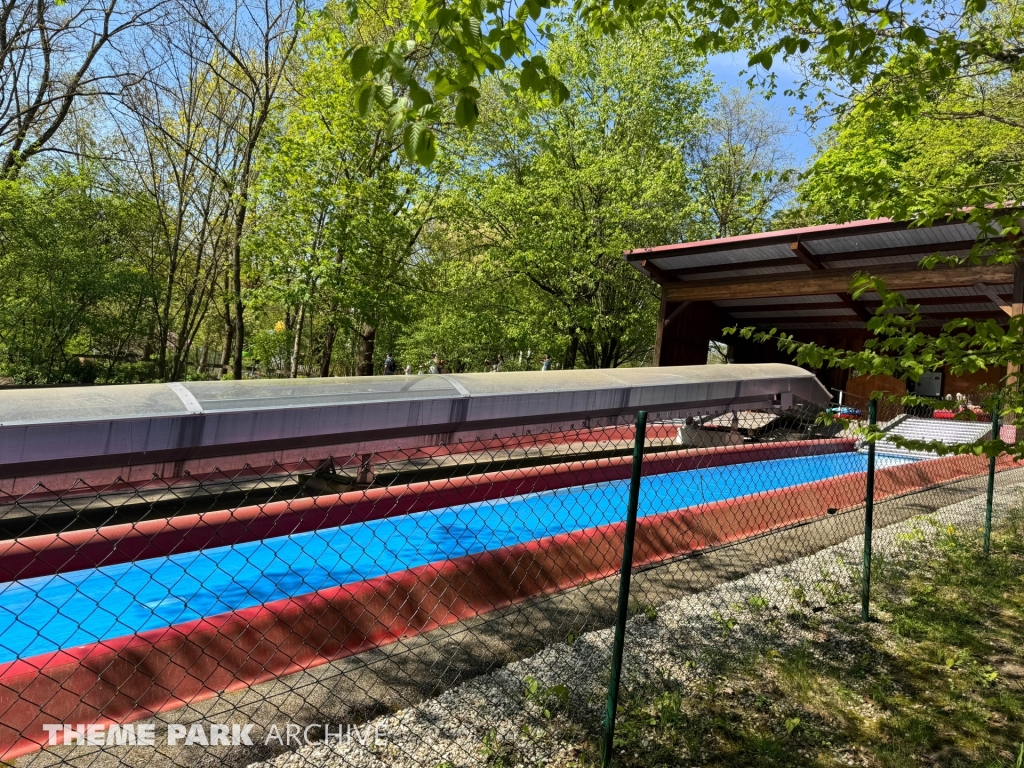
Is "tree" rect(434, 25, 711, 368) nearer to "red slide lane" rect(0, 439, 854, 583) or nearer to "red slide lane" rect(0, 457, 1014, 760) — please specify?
"red slide lane" rect(0, 439, 854, 583)

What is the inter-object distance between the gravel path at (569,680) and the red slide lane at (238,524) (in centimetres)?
123

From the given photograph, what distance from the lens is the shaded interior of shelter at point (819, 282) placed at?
13.5 metres

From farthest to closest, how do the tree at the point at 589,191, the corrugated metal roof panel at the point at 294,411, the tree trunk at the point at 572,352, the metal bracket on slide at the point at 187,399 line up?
the tree trunk at the point at 572,352, the tree at the point at 589,191, the metal bracket on slide at the point at 187,399, the corrugated metal roof panel at the point at 294,411

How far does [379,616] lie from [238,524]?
2370 mm

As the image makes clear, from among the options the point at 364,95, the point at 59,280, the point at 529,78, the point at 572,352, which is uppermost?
the point at 59,280

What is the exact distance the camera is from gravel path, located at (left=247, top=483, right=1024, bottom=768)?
2463mm

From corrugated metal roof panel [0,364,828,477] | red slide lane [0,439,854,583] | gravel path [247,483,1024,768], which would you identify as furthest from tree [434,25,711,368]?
gravel path [247,483,1024,768]

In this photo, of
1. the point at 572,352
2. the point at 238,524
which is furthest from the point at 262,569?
the point at 572,352

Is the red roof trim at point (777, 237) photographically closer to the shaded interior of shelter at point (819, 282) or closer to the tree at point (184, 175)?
the shaded interior of shelter at point (819, 282)

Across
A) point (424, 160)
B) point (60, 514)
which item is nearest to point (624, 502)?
point (60, 514)

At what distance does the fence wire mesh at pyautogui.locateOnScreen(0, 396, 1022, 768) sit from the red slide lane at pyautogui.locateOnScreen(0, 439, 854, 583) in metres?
0.02

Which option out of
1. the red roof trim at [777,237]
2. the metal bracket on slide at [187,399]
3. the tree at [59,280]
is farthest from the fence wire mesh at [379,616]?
the tree at [59,280]

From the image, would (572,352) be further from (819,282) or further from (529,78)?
→ (529,78)

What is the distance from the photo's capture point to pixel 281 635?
3.41m
